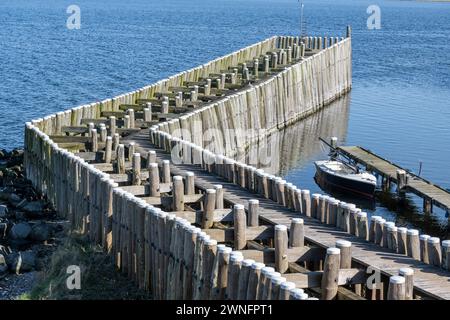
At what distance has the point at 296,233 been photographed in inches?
739

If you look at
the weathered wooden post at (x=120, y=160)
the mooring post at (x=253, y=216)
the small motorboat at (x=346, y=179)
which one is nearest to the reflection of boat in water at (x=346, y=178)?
the small motorboat at (x=346, y=179)

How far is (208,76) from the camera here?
168 feet

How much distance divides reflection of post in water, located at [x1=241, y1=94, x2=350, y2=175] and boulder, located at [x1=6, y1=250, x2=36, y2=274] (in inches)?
871

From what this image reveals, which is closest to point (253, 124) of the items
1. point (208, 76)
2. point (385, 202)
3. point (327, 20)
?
point (208, 76)

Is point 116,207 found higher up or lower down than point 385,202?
higher up

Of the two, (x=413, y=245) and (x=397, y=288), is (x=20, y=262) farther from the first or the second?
(x=397, y=288)

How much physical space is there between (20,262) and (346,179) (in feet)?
60.9

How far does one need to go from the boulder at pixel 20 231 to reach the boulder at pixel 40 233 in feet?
0.44

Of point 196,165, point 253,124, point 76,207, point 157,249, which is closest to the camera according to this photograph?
point 157,249

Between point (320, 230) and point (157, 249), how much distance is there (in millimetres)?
3550

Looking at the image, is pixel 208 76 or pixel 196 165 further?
pixel 208 76

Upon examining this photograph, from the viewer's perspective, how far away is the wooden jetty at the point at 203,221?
680 inches

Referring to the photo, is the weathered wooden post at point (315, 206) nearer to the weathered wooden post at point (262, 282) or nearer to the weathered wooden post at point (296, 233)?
the weathered wooden post at point (296, 233)
